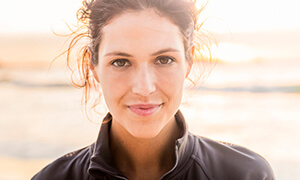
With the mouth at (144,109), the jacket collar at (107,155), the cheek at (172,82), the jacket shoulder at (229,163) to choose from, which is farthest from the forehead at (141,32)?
the jacket shoulder at (229,163)

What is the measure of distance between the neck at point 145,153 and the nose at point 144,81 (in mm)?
339

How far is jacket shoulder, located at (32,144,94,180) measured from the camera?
1.85 metres

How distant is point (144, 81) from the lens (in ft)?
5.26

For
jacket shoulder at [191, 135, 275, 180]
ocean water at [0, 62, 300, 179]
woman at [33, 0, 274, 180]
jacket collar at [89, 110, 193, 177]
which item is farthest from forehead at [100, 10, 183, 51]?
ocean water at [0, 62, 300, 179]

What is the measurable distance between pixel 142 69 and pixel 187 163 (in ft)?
1.57

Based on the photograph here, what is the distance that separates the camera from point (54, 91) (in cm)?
938

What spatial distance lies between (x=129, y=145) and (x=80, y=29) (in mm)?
591

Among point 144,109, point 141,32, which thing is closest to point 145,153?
point 144,109

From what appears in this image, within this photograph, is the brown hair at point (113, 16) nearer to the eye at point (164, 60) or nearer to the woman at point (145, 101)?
the woman at point (145, 101)

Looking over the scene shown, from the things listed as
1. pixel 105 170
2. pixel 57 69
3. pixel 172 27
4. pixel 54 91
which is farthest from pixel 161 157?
pixel 57 69

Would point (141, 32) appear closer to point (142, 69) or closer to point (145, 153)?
point (142, 69)

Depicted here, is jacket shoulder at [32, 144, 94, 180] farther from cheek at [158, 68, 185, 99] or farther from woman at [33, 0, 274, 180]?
cheek at [158, 68, 185, 99]

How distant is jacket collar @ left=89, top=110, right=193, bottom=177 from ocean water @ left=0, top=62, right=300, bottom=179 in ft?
11.4

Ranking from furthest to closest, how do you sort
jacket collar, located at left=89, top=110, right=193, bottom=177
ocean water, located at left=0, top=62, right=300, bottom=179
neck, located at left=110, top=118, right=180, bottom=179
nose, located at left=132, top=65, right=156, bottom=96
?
ocean water, located at left=0, top=62, right=300, bottom=179, neck, located at left=110, top=118, right=180, bottom=179, jacket collar, located at left=89, top=110, right=193, bottom=177, nose, located at left=132, top=65, right=156, bottom=96
